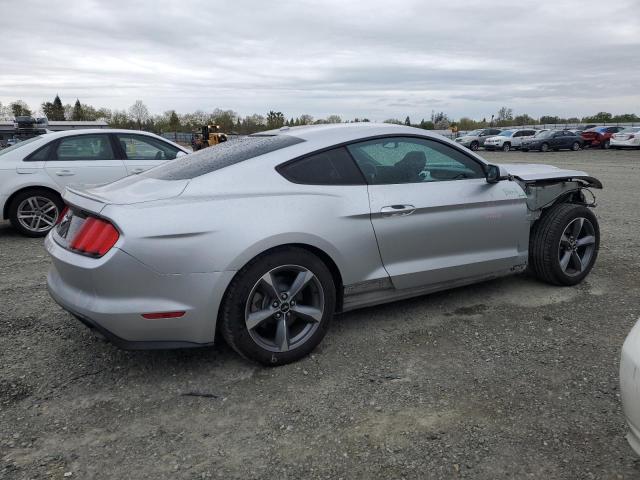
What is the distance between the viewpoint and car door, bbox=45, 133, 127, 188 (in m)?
7.05

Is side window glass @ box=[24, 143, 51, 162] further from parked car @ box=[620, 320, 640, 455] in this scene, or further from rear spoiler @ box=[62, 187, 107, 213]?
parked car @ box=[620, 320, 640, 455]

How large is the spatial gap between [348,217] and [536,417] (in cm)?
155

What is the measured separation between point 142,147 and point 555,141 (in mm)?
32125

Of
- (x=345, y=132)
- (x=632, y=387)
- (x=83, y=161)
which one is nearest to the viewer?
(x=632, y=387)

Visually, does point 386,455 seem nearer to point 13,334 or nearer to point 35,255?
point 13,334

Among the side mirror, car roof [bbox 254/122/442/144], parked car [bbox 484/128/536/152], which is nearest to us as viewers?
car roof [bbox 254/122/442/144]

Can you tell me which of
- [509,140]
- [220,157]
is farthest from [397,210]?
[509,140]

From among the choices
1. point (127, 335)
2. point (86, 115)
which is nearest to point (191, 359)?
point (127, 335)

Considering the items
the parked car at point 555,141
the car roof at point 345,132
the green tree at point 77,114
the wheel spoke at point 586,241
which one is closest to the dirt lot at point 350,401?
the wheel spoke at point 586,241

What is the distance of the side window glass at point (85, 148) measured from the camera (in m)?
7.19

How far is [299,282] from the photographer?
313cm

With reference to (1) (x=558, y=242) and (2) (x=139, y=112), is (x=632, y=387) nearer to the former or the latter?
(1) (x=558, y=242)

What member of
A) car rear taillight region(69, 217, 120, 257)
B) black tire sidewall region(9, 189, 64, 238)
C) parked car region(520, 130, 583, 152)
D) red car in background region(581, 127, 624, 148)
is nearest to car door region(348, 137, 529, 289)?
car rear taillight region(69, 217, 120, 257)

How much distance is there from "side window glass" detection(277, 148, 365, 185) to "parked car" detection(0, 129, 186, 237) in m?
4.87
